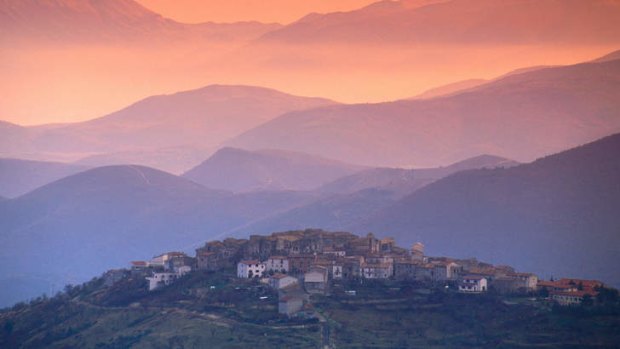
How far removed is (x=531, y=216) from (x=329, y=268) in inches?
2343

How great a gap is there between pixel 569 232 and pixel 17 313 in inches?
2282

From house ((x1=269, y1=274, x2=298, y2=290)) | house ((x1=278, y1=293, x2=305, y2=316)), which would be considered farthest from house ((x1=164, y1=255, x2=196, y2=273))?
house ((x1=278, y1=293, x2=305, y2=316))

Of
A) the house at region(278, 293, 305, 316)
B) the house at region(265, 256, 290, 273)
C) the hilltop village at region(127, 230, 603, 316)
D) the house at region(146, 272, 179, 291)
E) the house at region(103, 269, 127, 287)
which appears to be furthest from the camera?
the house at region(103, 269, 127, 287)

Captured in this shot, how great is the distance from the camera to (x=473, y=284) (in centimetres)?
10894

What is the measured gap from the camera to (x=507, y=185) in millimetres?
181000

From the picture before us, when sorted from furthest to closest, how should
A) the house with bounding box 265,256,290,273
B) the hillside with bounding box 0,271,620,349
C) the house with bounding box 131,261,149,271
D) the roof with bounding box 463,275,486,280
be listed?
the house with bounding box 131,261,149,271 < the house with bounding box 265,256,290,273 < the roof with bounding box 463,275,486,280 < the hillside with bounding box 0,271,620,349

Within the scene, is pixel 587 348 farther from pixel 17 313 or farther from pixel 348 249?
pixel 17 313

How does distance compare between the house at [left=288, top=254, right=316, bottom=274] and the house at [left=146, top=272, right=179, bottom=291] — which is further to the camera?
the house at [left=146, top=272, right=179, bottom=291]

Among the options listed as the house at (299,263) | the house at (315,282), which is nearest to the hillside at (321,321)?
the house at (315,282)

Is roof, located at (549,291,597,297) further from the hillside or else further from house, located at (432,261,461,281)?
house, located at (432,261,461,281)

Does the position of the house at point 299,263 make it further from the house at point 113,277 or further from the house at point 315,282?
the house at point 113,277

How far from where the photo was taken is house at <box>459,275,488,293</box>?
10869 centimetres

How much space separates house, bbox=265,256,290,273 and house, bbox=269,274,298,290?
3568 mm

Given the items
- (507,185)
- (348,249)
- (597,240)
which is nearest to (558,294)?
(348,249)
